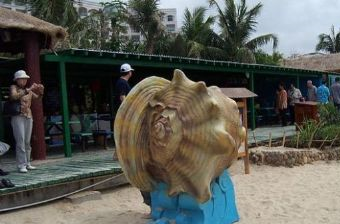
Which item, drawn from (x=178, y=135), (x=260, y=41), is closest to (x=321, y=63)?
(x=260, y=41)

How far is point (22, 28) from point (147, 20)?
17654mm

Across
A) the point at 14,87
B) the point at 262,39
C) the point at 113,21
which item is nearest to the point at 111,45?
the point at 113,21

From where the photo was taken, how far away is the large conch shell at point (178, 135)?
4.27 m

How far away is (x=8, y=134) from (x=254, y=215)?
7.20m

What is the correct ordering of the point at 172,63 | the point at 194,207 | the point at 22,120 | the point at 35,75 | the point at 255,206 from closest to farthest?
the point at 194,207
the point at 255,206
the point at 22,120
the point at 35,75
the point at 172,63

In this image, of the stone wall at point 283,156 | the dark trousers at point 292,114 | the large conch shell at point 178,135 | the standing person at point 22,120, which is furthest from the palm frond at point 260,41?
the large conch shell at point 178,135

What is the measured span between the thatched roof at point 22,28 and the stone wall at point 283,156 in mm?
4670

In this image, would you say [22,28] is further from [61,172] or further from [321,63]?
[321,63]

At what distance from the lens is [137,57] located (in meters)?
10.4

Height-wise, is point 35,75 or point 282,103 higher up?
point 35,75

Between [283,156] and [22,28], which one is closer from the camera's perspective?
[22,28]

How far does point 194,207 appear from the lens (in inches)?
181

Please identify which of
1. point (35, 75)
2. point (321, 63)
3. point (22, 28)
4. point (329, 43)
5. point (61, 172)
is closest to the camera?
point (61, 172)

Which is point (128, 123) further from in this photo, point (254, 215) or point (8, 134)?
point (8, 134)
